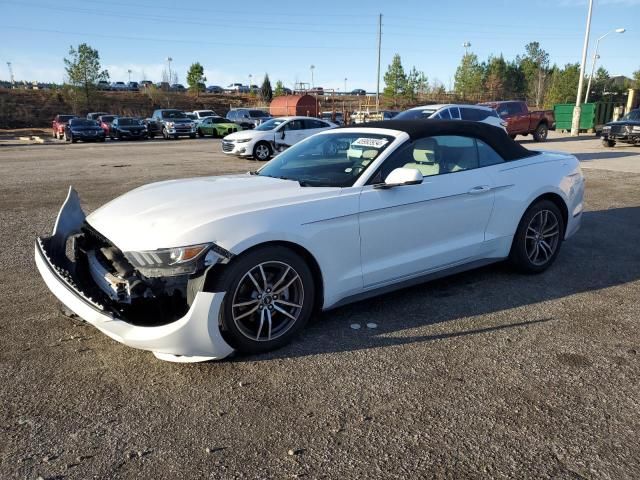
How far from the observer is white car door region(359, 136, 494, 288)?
3.76 metres

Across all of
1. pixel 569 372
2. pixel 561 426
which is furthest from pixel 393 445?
pixel 569 372

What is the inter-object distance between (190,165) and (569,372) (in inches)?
559

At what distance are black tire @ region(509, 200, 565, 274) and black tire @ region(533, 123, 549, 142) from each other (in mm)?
21574

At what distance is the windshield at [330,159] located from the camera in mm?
3918

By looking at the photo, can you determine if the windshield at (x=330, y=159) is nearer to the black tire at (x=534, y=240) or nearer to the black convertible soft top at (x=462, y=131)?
the black convertible soft top at (x=462, y=131)

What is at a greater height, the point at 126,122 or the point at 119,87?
the point at 119,87

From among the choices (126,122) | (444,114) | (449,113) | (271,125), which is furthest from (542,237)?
(126,122)

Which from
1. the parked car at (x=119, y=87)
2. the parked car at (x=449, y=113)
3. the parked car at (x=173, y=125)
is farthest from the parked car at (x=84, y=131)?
the parked car at (x=119, y=87)

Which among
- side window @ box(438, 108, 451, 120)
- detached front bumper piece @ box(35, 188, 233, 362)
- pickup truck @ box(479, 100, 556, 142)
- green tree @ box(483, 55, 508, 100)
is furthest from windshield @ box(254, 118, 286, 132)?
green tree @ box(483, 55, 508, 100)

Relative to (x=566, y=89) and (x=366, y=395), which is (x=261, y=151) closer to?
(x=366, y=395)

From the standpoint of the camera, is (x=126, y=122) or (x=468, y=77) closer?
(x=126, y=122)

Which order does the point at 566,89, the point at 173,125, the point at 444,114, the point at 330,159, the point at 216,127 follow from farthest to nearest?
the point at 566,89 < the point at 216,127 < the point at 173,125 < the point at 444,114 < the point at 330,159

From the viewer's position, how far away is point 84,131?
29281 mm

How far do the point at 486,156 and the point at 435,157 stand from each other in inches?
25.6
